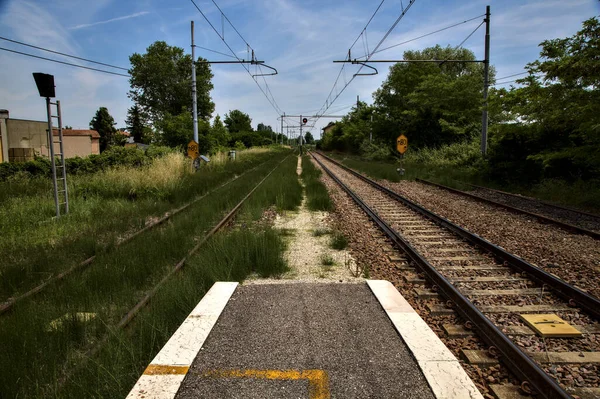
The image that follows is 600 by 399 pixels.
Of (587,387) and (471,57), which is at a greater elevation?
(471,57)

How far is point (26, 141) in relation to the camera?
124ft

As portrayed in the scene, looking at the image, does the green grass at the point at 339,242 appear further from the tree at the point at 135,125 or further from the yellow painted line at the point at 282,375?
the tree at the point at 135,125

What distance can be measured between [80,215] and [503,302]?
30.0 feet

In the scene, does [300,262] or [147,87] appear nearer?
[300,262]

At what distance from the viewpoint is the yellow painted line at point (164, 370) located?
2803 mm

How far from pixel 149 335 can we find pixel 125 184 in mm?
10633

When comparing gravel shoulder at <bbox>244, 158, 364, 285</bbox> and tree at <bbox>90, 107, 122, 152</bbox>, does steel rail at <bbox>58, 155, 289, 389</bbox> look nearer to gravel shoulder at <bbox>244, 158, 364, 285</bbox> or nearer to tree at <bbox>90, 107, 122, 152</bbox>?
gravel shoulder at <bbox>244, 158, 364, 285</bbox>

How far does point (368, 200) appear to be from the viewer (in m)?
12.9

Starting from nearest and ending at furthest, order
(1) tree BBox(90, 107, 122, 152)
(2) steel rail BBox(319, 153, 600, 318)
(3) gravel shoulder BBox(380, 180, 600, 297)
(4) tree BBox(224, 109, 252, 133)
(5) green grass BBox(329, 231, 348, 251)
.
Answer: (2) steel rail BBox(319, 153, 600, 318) < (3) gravel shoulder BBox(380, 180, 600, 297) < (5) green grass BBox(329, 231, 348, 251) < (1) tree BBox(90, 107, 122, 152) < (4) tree BBox(224, 109, 252, 133)

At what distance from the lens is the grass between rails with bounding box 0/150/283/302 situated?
5562mm

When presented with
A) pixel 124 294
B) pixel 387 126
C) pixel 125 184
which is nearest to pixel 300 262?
pixel 124 294

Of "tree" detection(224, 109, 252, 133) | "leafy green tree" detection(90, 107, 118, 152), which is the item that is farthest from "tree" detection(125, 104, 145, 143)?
"tree" detection(224, 109, 252, 133)

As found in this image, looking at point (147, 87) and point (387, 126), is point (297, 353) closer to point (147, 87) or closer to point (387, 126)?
point (387, 126)

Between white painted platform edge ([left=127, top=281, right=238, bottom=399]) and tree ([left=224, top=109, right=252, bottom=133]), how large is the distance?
327ft
